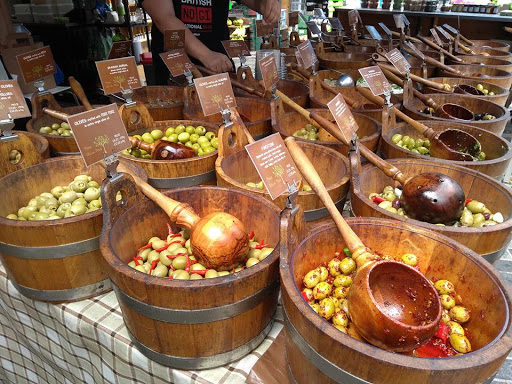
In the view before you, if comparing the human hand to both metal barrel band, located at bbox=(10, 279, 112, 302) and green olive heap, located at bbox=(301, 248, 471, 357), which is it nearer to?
metal barrel band, located at bbox=(10, 279, 112, 302)

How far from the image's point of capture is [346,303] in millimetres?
1366

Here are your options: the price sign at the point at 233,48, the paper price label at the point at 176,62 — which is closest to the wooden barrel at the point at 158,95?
the paper price label at the point at 176,62

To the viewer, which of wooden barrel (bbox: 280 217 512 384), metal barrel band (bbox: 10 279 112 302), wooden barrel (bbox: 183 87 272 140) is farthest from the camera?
wooden barrel (bbox: 183 87 272 140)

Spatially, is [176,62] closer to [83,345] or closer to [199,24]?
[199,24]

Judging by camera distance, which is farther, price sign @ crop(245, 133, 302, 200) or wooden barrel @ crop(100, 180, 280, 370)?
price sign @ crop(245, 133, 302, 200)

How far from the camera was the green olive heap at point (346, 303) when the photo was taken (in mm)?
1292

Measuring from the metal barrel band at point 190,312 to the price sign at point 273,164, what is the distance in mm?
399

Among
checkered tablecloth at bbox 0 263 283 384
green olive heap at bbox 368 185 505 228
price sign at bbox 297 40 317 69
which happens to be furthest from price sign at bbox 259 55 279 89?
checkered tablecloth at bbox 0 263 283 384

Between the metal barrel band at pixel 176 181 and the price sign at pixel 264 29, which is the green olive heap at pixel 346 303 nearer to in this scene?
the metal barrel band at pixel 176 181

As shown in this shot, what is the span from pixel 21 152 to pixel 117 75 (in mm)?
809

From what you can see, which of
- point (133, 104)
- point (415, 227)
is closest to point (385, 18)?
point (133, 104)

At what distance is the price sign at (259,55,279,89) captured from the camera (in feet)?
8.82

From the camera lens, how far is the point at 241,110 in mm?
3137

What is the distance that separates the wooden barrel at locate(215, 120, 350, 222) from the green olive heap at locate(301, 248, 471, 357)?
0.38 m
